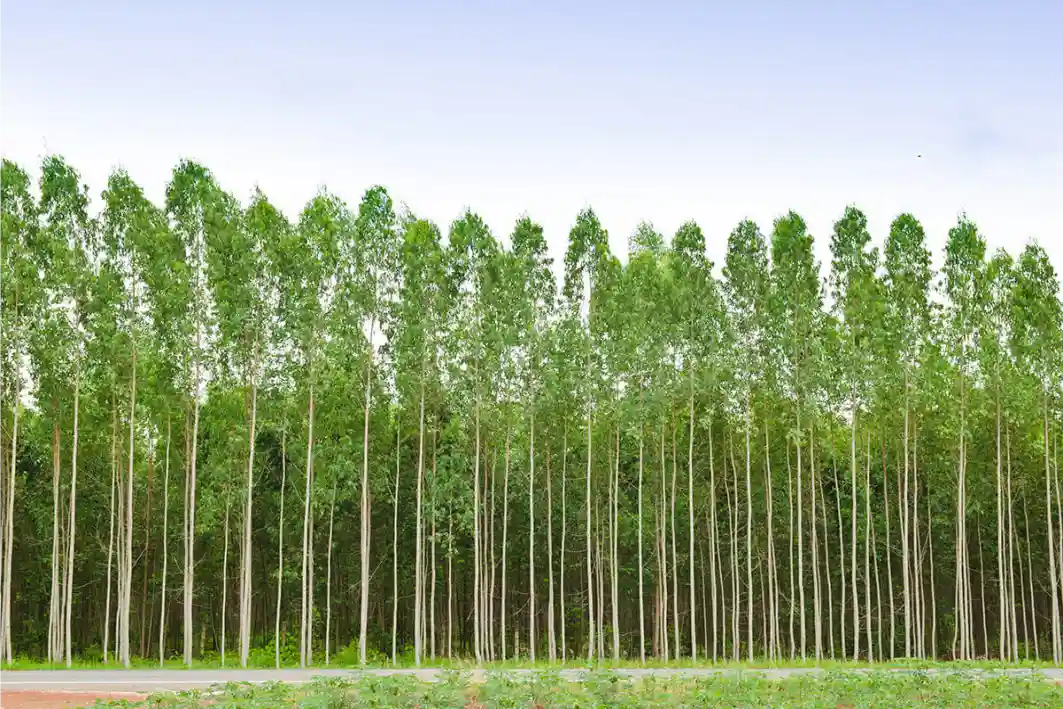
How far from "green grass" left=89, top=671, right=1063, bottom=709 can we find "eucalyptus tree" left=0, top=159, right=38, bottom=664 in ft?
53.6

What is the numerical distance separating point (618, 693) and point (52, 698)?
23.6 ft

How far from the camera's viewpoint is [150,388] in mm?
30891

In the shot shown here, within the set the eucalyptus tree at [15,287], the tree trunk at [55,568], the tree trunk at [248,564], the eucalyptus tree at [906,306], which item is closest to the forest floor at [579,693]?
the tree trunk at [248,564]

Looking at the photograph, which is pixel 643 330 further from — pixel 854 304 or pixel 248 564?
pixel 248 564

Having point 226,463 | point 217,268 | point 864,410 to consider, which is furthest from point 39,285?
point 864,410

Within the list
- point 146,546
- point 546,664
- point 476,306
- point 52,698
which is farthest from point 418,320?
point 52,698

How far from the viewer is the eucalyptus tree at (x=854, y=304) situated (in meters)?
32.5

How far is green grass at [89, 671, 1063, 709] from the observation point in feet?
40.2

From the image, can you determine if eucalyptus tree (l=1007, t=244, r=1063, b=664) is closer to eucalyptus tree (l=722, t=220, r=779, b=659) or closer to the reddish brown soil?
eucalyptus tree (l=722, t=220, r=779, b=659)

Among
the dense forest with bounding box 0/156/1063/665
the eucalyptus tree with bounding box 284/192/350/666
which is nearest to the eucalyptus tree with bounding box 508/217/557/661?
the dense forest with bounding box 0/156/1063/665

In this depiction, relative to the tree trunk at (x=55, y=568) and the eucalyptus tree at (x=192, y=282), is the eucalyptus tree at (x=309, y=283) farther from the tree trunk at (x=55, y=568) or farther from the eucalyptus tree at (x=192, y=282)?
the tree trunk at (x=55, y=568)

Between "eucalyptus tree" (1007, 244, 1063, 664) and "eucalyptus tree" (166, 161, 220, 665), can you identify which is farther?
"eucalyptus tree" (1007, 244, 1063, 664)

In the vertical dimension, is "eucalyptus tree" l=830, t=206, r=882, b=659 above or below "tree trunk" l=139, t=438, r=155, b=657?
above

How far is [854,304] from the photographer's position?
1297 inches
